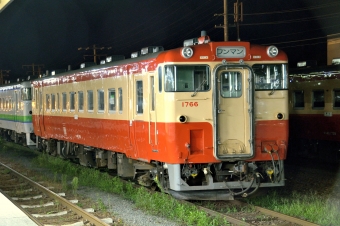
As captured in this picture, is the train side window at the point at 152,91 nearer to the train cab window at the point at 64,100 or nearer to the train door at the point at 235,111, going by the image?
the train door at the point at 235,111

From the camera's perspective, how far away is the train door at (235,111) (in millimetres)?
10484

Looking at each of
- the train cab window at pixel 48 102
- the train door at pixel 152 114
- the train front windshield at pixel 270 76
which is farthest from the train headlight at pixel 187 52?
the train cab window at pixel 48 102

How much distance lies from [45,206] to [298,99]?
10795mm

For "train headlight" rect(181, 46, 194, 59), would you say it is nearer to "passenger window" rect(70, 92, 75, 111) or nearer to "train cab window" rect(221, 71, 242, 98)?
"train cab window" rect(221, 71, 242, 98)

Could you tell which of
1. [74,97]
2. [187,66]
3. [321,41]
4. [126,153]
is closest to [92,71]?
[74,97]

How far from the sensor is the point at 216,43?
416 inches

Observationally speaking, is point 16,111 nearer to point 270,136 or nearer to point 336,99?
point 336,99

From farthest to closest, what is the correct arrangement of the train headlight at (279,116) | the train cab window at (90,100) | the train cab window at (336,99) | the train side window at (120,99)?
the train cab window at (336,99) < the train cab window at (90,100) < the train side window at (120,99) < the train headlight at (279,116)

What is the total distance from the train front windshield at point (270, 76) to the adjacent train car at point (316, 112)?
6.74 meters

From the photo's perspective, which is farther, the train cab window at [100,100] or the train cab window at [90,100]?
the train cab window at [90,100]

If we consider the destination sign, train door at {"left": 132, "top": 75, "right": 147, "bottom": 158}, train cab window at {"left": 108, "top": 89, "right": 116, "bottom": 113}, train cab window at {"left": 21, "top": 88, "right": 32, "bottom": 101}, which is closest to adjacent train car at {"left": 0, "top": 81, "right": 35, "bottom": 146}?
train cab window at {"left": 21, "top": 88, "right": 32, "bottom": 101}

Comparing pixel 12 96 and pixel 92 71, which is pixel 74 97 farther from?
pixel 12 96

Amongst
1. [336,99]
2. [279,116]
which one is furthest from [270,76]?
[336,99]

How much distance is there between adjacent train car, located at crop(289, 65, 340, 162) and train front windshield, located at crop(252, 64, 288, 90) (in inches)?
266
